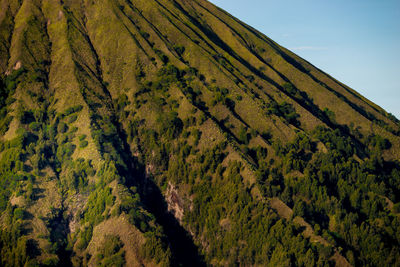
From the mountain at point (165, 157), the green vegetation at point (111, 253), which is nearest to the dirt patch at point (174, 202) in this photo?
the mountain at point (165, 157)

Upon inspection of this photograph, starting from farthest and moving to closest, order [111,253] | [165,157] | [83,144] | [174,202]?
[165,157], [174,202], [83,144], [111,253]

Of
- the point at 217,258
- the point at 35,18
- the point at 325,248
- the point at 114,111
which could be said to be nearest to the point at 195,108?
the point at 114,111

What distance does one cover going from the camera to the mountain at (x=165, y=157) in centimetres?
10350

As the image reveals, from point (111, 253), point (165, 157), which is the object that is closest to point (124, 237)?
point (111, 253)

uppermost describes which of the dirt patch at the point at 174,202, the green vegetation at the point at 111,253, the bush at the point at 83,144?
the bush at the point at 83,144

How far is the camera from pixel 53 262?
9262cm

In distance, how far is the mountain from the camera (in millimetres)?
103500

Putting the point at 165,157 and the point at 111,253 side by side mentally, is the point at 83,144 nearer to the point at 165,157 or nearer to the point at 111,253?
the point at 165,157

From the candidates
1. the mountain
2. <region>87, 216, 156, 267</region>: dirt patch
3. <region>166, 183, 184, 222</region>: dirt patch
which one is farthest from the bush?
<region>166, 183, 184, 222</region>: dirt patch

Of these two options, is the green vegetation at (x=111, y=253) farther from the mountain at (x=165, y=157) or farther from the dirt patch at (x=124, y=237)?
the dirt patch at (x=124, y=237)

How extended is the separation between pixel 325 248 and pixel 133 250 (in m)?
53.4

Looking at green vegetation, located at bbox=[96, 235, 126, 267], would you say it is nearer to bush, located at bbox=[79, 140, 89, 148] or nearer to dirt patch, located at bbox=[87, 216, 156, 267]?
dirt patch, located at bbox=[87, 216, 156, 267]

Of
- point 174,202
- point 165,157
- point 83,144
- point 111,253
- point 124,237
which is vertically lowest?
point 111,253

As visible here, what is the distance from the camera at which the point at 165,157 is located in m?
134
